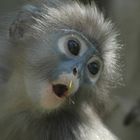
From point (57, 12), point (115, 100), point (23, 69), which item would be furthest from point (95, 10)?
point (115, 100)

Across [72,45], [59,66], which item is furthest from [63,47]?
[59,66]

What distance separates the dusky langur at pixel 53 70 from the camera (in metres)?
4.12

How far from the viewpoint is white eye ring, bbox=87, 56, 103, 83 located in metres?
4.22

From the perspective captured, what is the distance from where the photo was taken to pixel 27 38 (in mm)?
4270

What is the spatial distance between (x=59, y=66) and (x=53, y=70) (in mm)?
46

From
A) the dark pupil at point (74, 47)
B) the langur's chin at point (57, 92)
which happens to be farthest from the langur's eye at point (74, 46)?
the langur's chin at point (57, 92)

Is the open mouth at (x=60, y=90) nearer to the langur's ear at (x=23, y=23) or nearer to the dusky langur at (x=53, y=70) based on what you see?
the dusky langur at (x=53, y=70)

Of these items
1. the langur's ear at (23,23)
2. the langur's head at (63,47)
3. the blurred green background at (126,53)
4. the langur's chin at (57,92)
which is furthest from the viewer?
the blurred green background at (126,53)

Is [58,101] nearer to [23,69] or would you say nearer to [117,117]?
[23,69]

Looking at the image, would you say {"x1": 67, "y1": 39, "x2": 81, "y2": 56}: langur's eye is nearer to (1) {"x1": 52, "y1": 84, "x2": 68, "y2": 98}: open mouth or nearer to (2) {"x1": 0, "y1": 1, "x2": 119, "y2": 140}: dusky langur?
(2) {"x1": 0, "y1": 1, "x2": 119, "y2": 140}: dusky langur

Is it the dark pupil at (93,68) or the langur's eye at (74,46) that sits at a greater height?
the langur's eye at (74,46)

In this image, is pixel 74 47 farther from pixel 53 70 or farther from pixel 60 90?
pixel 60 90

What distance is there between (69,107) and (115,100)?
4.35 ft

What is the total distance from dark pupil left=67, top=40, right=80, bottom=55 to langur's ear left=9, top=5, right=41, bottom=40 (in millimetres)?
264
